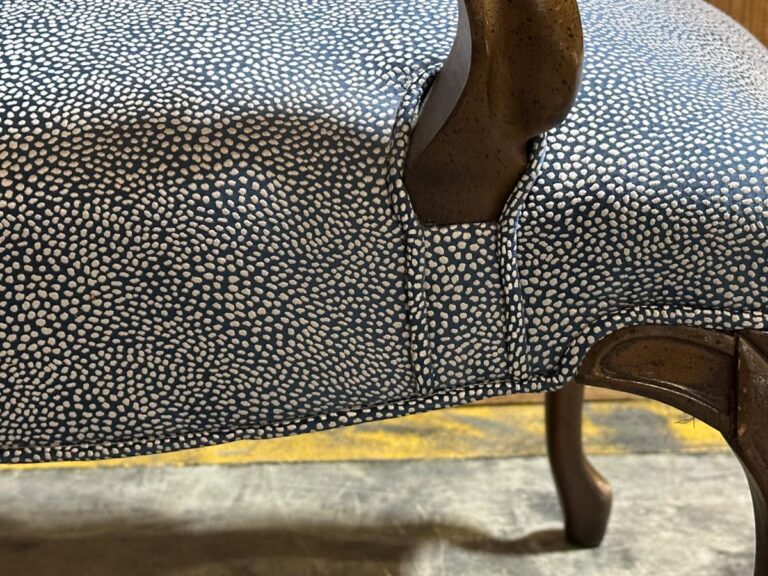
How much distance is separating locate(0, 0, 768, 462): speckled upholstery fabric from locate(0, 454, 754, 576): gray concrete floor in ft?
1.53

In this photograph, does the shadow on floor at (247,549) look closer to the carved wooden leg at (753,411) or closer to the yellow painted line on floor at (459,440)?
the yellow painted line on floor at (459,440)

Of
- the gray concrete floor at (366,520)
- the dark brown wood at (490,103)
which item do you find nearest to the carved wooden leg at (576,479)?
the gray concrete floor at (366,520)

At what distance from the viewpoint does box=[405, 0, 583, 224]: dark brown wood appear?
398mm

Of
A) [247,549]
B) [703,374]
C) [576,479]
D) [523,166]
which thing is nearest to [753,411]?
[703,374]

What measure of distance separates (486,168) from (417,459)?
68 cm

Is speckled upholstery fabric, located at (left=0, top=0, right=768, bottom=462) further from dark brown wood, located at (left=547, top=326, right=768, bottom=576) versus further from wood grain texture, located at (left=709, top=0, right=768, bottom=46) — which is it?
wood grain texture, located at (left=709, top=0, right=768, bottom=46)

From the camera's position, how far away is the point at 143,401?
0.46 m

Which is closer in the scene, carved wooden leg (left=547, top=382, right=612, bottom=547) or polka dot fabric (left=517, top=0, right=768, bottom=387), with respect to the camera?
polka dot fabric (left=517, top=0, right=768, bottom=387)

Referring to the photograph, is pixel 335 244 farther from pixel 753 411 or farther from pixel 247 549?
pixel 247 549

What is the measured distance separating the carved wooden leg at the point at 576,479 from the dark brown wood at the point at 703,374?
0.42 m

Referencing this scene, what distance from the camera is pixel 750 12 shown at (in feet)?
3.34

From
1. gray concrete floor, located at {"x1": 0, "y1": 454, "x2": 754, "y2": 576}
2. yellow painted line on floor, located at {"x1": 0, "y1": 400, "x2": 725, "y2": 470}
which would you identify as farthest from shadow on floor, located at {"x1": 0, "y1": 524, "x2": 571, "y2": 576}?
yellow painted line on floor, located at {"x1": 0, "y1": 400, "x2": 725, "y2": 470}

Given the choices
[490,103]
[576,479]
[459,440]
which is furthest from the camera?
[459,440]

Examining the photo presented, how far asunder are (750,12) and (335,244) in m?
0.73
